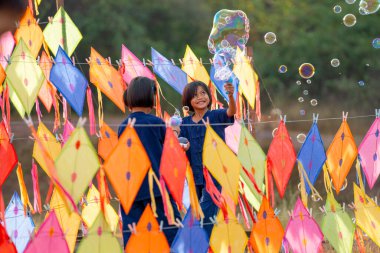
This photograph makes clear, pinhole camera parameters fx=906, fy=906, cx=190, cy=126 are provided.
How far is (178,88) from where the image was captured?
203 inches

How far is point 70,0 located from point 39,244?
253 inches

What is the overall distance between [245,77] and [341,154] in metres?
1.16

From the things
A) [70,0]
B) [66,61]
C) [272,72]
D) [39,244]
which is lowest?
[39,244]

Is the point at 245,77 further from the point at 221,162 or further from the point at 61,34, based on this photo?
the point at 221,162

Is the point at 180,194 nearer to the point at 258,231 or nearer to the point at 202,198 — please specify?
the point at 258,231

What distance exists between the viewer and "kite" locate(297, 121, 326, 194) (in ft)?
13.3

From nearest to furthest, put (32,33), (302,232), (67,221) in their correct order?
(302,232) → (67,221) → (32,33)

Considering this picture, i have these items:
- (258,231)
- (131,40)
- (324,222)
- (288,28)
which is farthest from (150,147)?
(288,28)

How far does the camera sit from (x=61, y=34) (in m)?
5.06

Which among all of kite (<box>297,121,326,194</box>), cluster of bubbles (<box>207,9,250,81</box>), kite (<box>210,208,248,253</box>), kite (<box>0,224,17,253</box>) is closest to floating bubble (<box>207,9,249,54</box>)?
cluster of bubbles (<box>207,9,250,81</box>)

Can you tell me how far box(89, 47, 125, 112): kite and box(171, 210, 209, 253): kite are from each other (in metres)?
1.28

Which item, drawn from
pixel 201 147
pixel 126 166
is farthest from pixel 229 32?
pixel 126 166

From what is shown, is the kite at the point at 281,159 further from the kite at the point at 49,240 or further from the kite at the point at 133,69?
the kite at the point at 133,69

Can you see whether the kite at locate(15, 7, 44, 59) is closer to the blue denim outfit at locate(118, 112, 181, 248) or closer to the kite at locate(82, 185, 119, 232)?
the kite at locate(82, 185, 119, 232)
